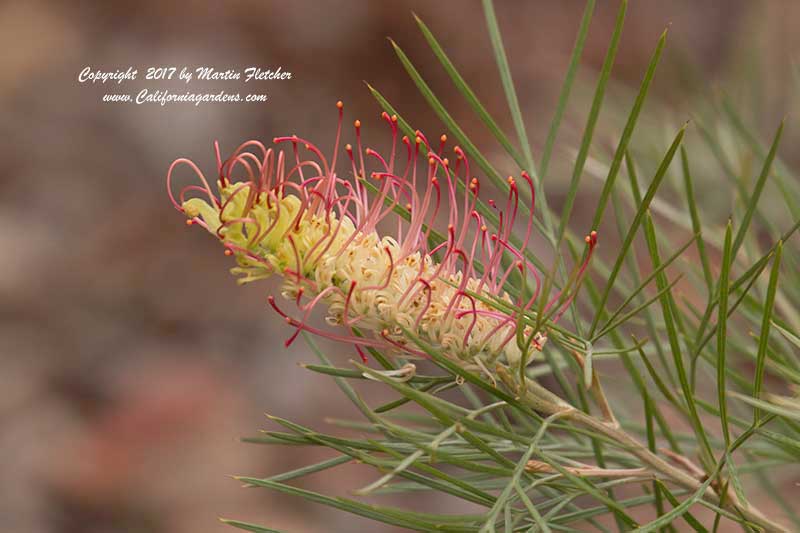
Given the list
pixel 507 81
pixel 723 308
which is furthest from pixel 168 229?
pixel 723 308

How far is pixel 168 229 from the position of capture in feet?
4.69

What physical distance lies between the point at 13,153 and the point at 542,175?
4.27 ft

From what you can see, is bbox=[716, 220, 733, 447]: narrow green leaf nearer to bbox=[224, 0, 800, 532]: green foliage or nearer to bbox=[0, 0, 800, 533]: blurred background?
bbox=[224, 0, 800, 532]: green foliage

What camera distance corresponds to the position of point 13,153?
1.45 meters

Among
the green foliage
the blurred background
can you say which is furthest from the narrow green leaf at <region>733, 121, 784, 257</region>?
the blurred background

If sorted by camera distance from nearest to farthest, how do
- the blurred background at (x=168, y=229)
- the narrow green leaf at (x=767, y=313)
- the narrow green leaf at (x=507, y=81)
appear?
1. the narrow green leaf at (x=767, y=313)
2. the narrow green leaf at (x=507, y=81)
3. the blurred background at (x=168, y=229)

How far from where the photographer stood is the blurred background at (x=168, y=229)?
4.28 ft

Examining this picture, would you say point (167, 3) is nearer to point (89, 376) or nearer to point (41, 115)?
point (41, 115)

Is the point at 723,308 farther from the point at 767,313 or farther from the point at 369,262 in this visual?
the point at 369,262

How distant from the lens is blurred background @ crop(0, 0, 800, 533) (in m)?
1.30

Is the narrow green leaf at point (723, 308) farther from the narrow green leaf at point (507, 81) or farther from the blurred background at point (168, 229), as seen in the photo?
the blurred background at point (168, 229)

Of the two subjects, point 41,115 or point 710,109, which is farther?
point 41,115

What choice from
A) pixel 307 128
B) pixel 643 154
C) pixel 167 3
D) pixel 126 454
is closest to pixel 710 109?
pixel 643 154

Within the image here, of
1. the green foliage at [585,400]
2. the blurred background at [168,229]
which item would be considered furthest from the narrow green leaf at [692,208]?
the blurred background at [168,229]
